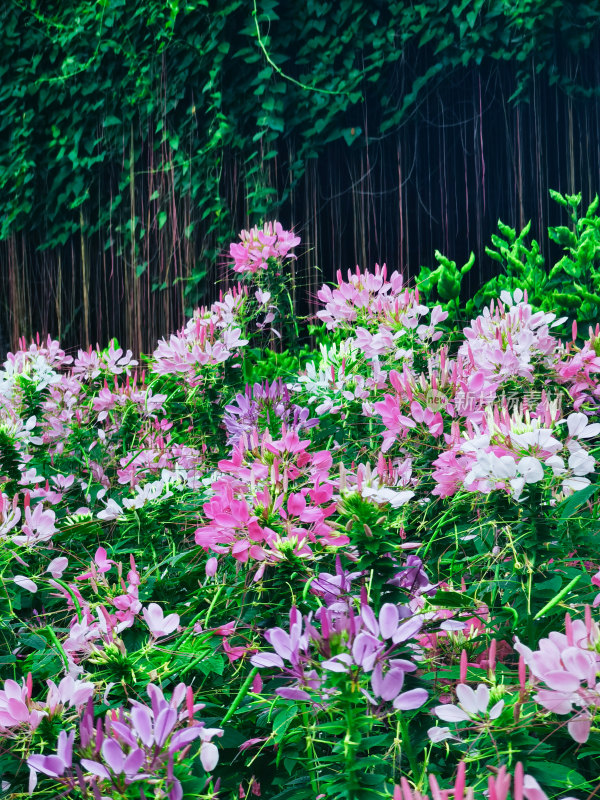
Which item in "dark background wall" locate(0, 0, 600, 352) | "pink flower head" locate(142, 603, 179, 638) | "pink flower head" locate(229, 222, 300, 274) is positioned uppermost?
"dark background wall" locate(0, 0, 600, 352)

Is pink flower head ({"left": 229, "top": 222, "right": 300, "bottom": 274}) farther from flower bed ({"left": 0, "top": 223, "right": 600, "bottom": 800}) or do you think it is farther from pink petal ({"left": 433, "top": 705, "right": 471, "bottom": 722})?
pink petal ({"left": 433, "top": 705, "right": 471, "bottom": 722})

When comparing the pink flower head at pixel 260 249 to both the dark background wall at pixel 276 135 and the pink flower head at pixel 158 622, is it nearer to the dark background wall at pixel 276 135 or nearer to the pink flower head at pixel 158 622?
the dark background wall at pixel 276 135

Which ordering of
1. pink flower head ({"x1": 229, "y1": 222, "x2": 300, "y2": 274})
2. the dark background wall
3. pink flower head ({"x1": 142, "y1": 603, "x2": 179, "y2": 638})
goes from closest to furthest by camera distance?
pink flower head ({"x1": 142, "y1": 603, "x2": 179, "y2": 638}), pink flower head ({"x1": 229, "y1": 222, "x2": 300, "y2": 274}), the dark background wall

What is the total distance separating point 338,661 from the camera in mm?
610

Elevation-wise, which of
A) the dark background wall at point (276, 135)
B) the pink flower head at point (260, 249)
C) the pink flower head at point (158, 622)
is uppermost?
the dark background wall at point (276, 135)

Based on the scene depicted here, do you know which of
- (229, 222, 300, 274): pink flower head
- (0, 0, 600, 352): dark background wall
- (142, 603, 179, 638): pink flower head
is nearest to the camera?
(142, 603, 179, 638): pink flower head

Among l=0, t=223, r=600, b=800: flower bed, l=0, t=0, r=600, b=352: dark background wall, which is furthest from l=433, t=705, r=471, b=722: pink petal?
l=0, t=0, r=600, b=352: dark background wall

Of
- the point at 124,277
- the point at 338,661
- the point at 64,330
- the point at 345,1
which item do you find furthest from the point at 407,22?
the point at 338,661

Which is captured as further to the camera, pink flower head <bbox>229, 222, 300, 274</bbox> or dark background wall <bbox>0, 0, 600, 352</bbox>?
dark background wall <bbox>0, 0, 600, 352</bbox>

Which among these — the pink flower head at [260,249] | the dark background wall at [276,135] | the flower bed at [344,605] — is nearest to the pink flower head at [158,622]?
the flower bed at [344,605]

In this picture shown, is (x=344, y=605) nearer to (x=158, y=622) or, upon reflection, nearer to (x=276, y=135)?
(x=158, y=622)

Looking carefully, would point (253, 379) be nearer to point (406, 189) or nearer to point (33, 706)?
point (33, 706)

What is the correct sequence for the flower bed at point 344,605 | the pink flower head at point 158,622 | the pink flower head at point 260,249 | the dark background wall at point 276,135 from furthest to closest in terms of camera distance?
1. the dark background wall at point 276,135
2. the pink flower head at point 260,249
3. the pink flower head at point 158,622
4. the flower bed at point 344,605

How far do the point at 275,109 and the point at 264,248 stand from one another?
1739mm
